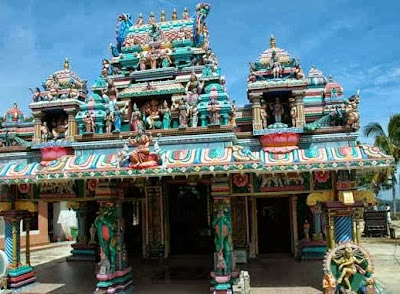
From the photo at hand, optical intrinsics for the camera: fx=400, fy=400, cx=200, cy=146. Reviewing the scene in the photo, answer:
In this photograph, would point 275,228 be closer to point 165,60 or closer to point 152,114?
point 152,114

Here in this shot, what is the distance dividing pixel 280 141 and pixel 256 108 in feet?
4.39

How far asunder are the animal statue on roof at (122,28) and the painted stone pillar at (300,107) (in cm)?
652

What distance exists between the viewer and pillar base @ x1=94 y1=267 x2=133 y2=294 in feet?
29.7

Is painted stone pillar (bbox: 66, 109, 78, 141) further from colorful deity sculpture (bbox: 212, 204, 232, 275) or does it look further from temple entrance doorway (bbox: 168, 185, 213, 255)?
colorful deity sculpture (bbox: 212, 204, 232, 275)

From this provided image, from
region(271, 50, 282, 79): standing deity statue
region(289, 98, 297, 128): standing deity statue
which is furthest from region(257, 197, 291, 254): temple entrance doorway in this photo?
region(271, 50, 282, 79): standing deity statue

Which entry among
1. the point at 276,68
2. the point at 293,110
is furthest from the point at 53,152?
the point at 293,110

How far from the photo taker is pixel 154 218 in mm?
13750

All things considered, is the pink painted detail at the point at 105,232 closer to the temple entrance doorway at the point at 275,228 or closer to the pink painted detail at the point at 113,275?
the pink painted detail at the point at 113,275

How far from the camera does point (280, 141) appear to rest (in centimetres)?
1079

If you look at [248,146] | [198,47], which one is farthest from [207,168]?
[198,47]

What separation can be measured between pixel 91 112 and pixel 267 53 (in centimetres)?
558

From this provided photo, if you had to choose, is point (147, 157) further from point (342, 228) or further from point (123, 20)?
point (123, 20)

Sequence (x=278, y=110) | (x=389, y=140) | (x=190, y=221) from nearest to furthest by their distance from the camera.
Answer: (x=278, y=110) < (x=190, y=221) < (x=389, y=140)

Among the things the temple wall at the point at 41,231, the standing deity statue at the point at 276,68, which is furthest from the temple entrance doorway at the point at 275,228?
the temple wall at the point at 41,231
